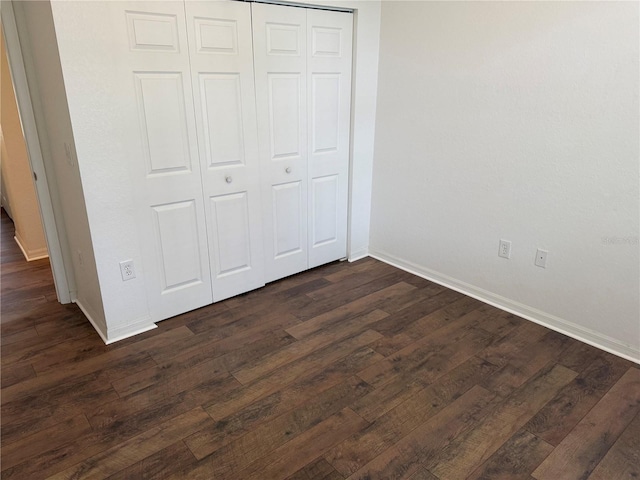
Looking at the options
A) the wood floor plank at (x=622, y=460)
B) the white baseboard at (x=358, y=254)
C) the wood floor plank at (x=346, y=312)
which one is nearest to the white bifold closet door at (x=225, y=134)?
the white baseboard at (x=358, y=254)

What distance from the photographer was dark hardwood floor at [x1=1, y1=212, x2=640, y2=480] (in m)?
1.73

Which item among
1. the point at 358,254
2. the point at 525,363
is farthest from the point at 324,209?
the point at 525,363

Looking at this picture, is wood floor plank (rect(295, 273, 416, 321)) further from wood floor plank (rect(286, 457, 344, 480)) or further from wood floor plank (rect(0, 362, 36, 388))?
wood floor plank (rect(0, 362, 36, 388))

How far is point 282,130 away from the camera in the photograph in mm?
2930

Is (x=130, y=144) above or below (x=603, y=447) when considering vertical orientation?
above

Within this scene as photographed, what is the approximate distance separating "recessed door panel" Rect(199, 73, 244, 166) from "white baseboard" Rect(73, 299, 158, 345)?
102 cm

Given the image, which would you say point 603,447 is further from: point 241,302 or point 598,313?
point 241,302

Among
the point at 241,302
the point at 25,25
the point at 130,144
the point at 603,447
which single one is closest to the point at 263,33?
the point at 130,144

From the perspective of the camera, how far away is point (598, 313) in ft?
8.07

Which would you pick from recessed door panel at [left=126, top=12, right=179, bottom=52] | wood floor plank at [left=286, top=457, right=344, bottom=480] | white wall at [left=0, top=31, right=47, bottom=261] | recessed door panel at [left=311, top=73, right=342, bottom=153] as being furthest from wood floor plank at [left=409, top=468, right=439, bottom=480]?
white wall at [left=0, top=31, right=47, bottom=261]

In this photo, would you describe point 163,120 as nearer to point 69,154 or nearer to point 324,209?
point 69,154

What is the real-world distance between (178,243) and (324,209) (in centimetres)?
118

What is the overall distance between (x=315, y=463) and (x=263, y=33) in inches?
91.7

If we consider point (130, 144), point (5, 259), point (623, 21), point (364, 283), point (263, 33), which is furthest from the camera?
point (5, 259)
